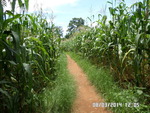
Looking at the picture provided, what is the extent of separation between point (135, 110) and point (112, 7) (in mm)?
2259

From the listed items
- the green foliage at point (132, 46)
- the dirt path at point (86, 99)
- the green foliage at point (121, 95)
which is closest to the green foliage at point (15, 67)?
the dirt path at point (86, 99)

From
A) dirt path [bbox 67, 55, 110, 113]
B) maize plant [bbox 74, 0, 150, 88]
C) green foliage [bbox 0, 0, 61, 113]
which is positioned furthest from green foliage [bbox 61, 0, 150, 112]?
green foliage [bbox 0, 0, 61, 113]

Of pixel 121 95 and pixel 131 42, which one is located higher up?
pixel 131 42

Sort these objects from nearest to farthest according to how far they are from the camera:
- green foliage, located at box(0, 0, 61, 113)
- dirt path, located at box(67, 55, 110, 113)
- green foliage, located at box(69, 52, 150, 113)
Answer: green foliage, located at box(0, 0, 61, 113)
green foliage, located at box(69, 52, 150, 113)
dirt path, located at box(67, 55, 110, 113)

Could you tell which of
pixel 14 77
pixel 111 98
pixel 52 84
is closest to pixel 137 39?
pixel 111 98

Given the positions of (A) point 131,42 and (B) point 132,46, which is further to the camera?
(A) point 131,42

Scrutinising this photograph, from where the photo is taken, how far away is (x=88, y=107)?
109 inches

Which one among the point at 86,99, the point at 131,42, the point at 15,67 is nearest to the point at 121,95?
the point at 86,99

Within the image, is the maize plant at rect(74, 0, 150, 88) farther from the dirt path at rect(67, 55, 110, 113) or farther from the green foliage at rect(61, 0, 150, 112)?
the dirt path at rect(67, 55, 110, 113)

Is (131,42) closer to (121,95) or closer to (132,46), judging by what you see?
(132,46)

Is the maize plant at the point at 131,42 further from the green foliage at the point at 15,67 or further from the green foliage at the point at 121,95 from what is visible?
the green foliage at the point at 15,67

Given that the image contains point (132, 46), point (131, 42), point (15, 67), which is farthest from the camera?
point (131, 42)

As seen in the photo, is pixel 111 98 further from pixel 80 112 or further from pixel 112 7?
pixel 112 7

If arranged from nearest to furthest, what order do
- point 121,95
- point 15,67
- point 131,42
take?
1. point 15,67
2. point 121,95
3. point 131,42
